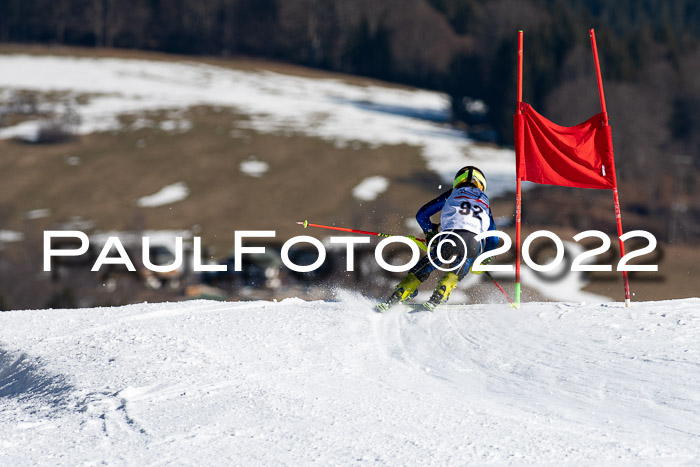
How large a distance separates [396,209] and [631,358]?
37.1 meters

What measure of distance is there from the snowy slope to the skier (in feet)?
0.95

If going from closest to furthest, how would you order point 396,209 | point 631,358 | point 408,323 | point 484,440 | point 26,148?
1. point 484,440
2. point 631,358
3. point 408,323
4. point 396,209
5. point 26,148

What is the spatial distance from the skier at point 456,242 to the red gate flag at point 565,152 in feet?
2.03

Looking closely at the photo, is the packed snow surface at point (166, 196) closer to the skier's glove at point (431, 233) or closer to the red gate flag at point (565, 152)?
the skier's glove at point (431, 233)

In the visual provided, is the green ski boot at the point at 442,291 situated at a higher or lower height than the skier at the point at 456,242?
lower

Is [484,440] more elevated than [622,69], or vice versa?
[622,69]

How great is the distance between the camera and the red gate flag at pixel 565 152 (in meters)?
9.23

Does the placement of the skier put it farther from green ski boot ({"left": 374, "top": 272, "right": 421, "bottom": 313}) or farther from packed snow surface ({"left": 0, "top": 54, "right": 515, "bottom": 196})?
packed snow surface ({"left": 0, "top": 54, "right": 515, "bottom": 196})

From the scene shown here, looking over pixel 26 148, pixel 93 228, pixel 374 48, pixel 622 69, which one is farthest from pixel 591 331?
pixel 374 48

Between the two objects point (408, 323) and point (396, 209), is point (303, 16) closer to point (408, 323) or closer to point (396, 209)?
point (396, 209)

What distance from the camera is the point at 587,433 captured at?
206 inches

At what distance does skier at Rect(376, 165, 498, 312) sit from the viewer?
8.79 metres

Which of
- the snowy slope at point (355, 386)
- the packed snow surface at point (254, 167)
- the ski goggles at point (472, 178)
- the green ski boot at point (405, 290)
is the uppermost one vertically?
the packed snow surface at point (254, 167)

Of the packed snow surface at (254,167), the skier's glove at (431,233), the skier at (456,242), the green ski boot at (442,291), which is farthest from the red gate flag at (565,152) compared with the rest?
the packed snow surface at (254,167)
